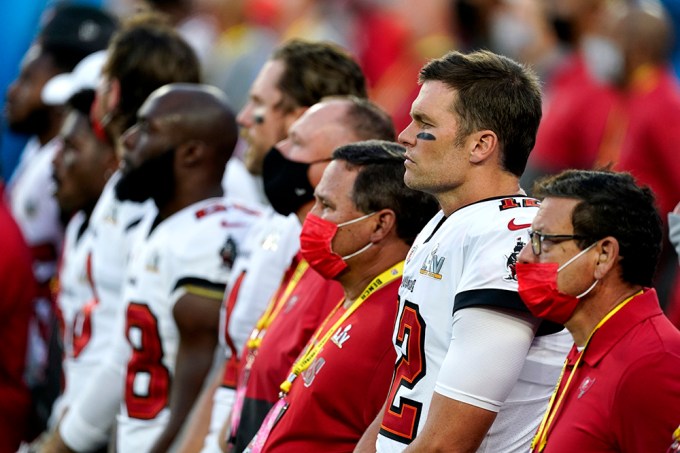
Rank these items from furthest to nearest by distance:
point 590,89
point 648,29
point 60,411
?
point 590,89, point 648,29, point 60,411

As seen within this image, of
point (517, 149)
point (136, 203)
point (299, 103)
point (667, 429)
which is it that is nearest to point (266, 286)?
point (299, 103)

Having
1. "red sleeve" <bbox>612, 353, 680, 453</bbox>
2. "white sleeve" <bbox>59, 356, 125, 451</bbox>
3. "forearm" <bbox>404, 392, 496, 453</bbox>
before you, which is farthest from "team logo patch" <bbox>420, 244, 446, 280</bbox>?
"white sleeve" <bbox>59, 356, 125, 451</bbox>

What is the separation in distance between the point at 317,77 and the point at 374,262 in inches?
62.3

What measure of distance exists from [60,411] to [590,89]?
373 cm

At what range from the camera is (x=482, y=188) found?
3.99 metres

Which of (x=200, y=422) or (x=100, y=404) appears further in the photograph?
(x=100, y=404)

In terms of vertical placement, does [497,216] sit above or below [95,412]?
above

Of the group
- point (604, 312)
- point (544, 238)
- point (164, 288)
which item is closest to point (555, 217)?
point (544, 238)

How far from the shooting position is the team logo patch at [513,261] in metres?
3.75

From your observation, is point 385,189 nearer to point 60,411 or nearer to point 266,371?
point 266,371

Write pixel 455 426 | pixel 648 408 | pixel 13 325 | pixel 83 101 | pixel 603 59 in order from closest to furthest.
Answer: pixel 648 408, pixel 455 426, pixel 83 101, pixel 13 325, pixel 603 59

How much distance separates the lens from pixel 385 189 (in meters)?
4.60

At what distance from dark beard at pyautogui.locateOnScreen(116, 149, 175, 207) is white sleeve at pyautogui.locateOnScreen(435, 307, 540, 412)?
2755mm

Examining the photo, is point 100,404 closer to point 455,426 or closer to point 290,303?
point 290,303
